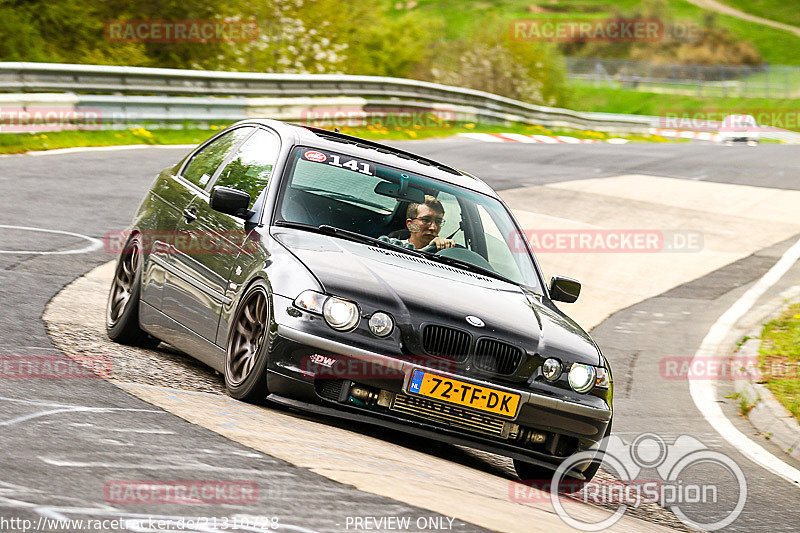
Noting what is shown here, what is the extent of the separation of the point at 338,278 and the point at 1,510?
255 centimetres

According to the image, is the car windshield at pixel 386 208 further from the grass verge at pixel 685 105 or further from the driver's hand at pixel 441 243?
the grass verge at pixel 685 105

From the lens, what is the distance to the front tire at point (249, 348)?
6168 mm

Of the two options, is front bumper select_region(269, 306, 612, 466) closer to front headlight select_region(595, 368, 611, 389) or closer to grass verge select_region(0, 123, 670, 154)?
front headlight select_region(595, 368, 611, 389)

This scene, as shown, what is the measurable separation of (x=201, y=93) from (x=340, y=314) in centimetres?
1642

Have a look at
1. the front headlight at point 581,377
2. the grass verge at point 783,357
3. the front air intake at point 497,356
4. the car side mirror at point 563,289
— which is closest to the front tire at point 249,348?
the front air intake at point 497,356

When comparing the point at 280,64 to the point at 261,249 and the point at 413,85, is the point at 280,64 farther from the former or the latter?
the point at 261,249

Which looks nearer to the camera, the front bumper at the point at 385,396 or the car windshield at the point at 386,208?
the front bumper at the point at 385,396

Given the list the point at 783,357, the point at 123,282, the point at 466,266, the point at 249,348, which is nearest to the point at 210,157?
the point at 123,282

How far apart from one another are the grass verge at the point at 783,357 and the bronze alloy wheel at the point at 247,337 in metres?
4.46

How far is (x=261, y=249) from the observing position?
6680 mm

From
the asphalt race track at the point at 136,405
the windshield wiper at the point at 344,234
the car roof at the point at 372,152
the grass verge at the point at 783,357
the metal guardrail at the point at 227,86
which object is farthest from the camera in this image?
the metal guardrail at the point at 227,86

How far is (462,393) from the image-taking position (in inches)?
238

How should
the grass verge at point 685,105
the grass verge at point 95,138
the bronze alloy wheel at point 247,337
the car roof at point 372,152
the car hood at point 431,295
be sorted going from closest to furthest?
the car hood at point 431,295
the bronze alloy wheel at point 247,337
the car roof at point 372,152
the grass verge at point 95,138
the grass verge at point 685,105

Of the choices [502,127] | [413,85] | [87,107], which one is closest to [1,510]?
[87,107]
